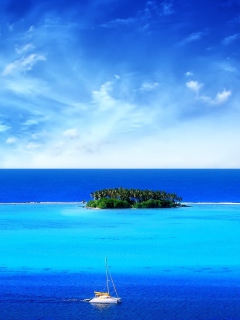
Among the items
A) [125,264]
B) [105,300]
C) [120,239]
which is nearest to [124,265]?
[125,264]

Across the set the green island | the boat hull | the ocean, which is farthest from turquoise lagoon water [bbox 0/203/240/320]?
the green island

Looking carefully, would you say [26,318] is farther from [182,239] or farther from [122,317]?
[182,239]

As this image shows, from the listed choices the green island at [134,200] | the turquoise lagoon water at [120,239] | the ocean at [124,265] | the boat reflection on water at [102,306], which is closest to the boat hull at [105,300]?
the boat reflection on water at [102,306]

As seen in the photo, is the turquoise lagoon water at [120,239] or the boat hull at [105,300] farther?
the turquoise lagoon water at [120,239]

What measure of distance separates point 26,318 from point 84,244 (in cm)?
2348

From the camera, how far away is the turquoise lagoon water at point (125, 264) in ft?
93.1

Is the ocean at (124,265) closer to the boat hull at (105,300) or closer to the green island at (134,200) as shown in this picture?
the boat hull at (105,300)

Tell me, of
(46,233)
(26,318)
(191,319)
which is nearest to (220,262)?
(191,319)

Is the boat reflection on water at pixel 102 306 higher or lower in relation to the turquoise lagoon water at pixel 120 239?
lower

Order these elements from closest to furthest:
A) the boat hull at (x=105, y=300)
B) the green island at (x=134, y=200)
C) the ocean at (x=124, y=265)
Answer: the ocean at (x=124, y=265)
the boat hull at (x=105, y=300)
the green island at (x=134, y=200)

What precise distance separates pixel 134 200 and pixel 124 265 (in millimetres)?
47753

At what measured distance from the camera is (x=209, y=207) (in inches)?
3435

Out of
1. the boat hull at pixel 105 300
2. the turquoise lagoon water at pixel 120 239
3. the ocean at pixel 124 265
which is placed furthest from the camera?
the turquoise lagoon water at pixel 120 239

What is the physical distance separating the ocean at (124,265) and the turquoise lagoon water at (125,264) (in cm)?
6
